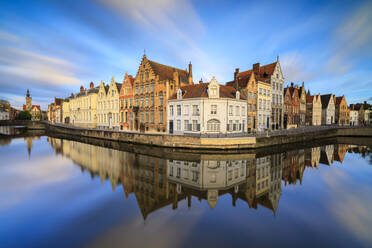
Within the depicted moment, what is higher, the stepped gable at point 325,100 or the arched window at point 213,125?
the stepped gable at point 325,100

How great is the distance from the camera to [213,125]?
24.3 metres

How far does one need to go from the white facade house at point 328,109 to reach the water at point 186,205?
46.3 metres

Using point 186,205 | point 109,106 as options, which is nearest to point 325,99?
point 186,205

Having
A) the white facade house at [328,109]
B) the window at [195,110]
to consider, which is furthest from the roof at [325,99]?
the window at [195,110]

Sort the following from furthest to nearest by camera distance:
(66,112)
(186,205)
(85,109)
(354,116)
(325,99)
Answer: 1. (354,116)
2. (66,112)
3. (325,99)
4. (85,109)
5. (186,205)

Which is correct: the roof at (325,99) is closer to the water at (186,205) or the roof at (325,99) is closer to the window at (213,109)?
the water at (186,205)

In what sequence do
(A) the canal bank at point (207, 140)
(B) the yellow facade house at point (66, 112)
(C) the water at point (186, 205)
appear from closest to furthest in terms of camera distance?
(C) the water at point (186, 205)
(A) the canal bank at point (207, 140)
(B) the yellow facade house at point (66, 112)

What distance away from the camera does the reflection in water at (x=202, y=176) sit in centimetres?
941

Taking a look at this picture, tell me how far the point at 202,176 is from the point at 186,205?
162 inches

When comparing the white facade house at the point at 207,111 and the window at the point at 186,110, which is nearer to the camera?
the white facade house at the point at 207,111

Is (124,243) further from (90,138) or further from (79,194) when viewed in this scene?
(90,138)

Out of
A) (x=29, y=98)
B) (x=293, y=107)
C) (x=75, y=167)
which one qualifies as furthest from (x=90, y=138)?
(x=29, y=98)

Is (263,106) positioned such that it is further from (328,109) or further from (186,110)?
(328,109)

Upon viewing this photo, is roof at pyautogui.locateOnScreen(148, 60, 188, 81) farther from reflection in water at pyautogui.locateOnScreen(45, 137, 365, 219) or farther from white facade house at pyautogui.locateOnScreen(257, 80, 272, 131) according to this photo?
reflection in water at pyautogui.locateOnScreen(45, 137, 365, 219)
